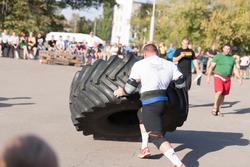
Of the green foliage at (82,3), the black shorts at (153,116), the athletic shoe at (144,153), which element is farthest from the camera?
the green foliage at (82,3)

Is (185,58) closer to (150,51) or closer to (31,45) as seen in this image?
(150,51)

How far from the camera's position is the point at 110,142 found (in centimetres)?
823

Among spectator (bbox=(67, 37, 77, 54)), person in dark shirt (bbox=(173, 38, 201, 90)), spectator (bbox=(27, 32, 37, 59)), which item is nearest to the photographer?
person in dark shirt (bbox=(173, 38, 201, 90))

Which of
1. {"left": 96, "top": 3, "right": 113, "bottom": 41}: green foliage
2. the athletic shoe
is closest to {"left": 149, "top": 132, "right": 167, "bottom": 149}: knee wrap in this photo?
the athletic shoe

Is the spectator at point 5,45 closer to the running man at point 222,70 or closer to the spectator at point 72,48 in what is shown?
the spectator at point 72,48

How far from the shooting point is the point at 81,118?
7.56 m

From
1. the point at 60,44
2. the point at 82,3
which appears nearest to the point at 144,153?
the point at 60,44

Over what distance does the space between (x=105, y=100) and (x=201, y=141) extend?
232cm

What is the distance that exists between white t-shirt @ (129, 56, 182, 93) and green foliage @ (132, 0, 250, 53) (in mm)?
38470

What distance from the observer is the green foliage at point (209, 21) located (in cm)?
4628

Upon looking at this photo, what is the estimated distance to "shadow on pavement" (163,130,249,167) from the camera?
25.7 feet

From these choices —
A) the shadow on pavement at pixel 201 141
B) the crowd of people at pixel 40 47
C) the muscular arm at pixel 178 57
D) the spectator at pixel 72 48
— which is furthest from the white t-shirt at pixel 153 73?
the crowd of people at pixel 40 47

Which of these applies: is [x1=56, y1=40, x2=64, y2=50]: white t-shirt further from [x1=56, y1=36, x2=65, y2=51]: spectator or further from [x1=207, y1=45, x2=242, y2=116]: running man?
[x1=207, y1=45, x2=242, y2=116]: running man

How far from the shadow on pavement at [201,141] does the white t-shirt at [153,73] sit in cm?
133
